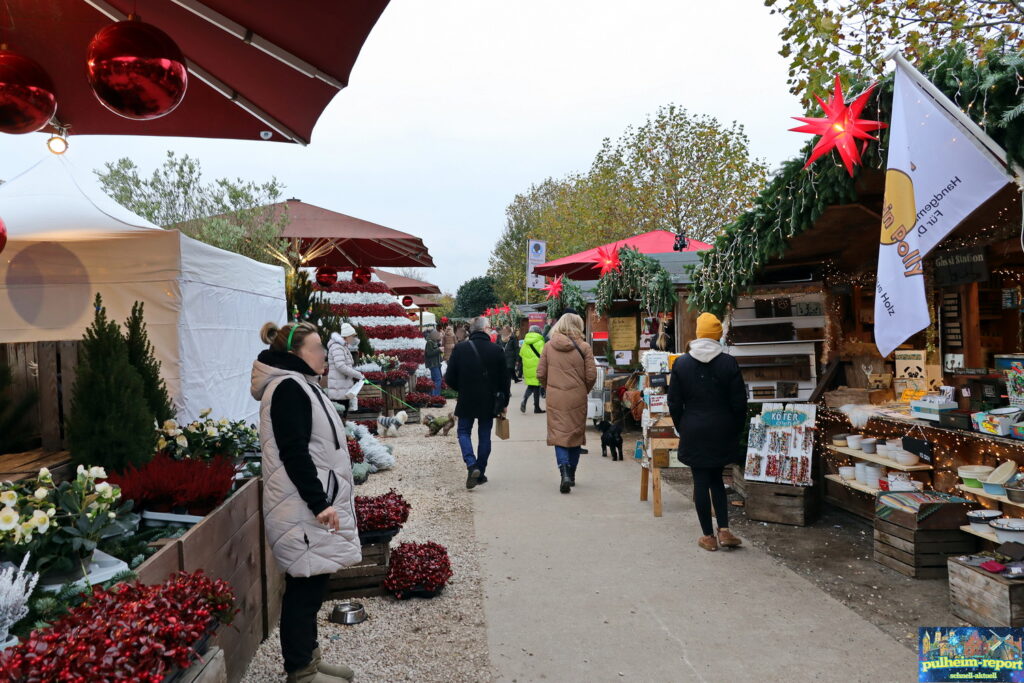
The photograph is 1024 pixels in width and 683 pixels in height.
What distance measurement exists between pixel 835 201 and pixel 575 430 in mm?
3472

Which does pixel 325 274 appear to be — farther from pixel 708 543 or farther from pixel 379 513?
pixel 708 543

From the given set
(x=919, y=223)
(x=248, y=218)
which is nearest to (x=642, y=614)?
(x=919, y=223)

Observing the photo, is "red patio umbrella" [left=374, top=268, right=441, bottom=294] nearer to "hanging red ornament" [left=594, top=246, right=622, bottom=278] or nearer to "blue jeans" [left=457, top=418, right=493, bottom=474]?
"hanging red ornament" [left=594, top=246, right=622, bottom=278]

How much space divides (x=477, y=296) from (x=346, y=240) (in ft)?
119

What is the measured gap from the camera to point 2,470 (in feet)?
11.4

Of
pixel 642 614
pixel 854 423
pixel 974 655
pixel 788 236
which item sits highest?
pixel 788 236

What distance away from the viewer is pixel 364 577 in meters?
4.58

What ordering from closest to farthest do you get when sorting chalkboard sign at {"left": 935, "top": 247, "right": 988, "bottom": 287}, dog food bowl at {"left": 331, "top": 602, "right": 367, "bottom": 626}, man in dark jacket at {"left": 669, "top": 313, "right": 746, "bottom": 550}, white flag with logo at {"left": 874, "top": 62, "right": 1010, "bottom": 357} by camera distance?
1. white flag with logo at {"left": 874, "top": 62, "right": 1010, "bottom": 357}
2. dog food bowl at {"left": 331, "top": 602, "right": 367, "bottom": 626}
3. man in dark jacket at {"left": 669, "top": 313, "right": 746, "bottom": 550}
4. chalkboard sign at {"left": 935, "top": 247, "right": 988, "bottom": 287}

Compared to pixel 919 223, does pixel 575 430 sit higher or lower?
lower

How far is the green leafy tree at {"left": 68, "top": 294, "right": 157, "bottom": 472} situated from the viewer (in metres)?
3.30

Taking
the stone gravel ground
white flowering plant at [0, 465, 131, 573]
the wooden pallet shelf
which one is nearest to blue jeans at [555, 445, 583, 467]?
the stone gravel ground

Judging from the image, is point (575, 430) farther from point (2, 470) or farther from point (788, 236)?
point (2, 470)

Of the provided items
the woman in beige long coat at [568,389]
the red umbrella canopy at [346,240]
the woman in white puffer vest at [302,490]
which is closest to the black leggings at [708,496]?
the woman in beige long coat at [568,389]

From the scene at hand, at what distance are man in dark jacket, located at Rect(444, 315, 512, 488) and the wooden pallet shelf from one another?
363 cm
